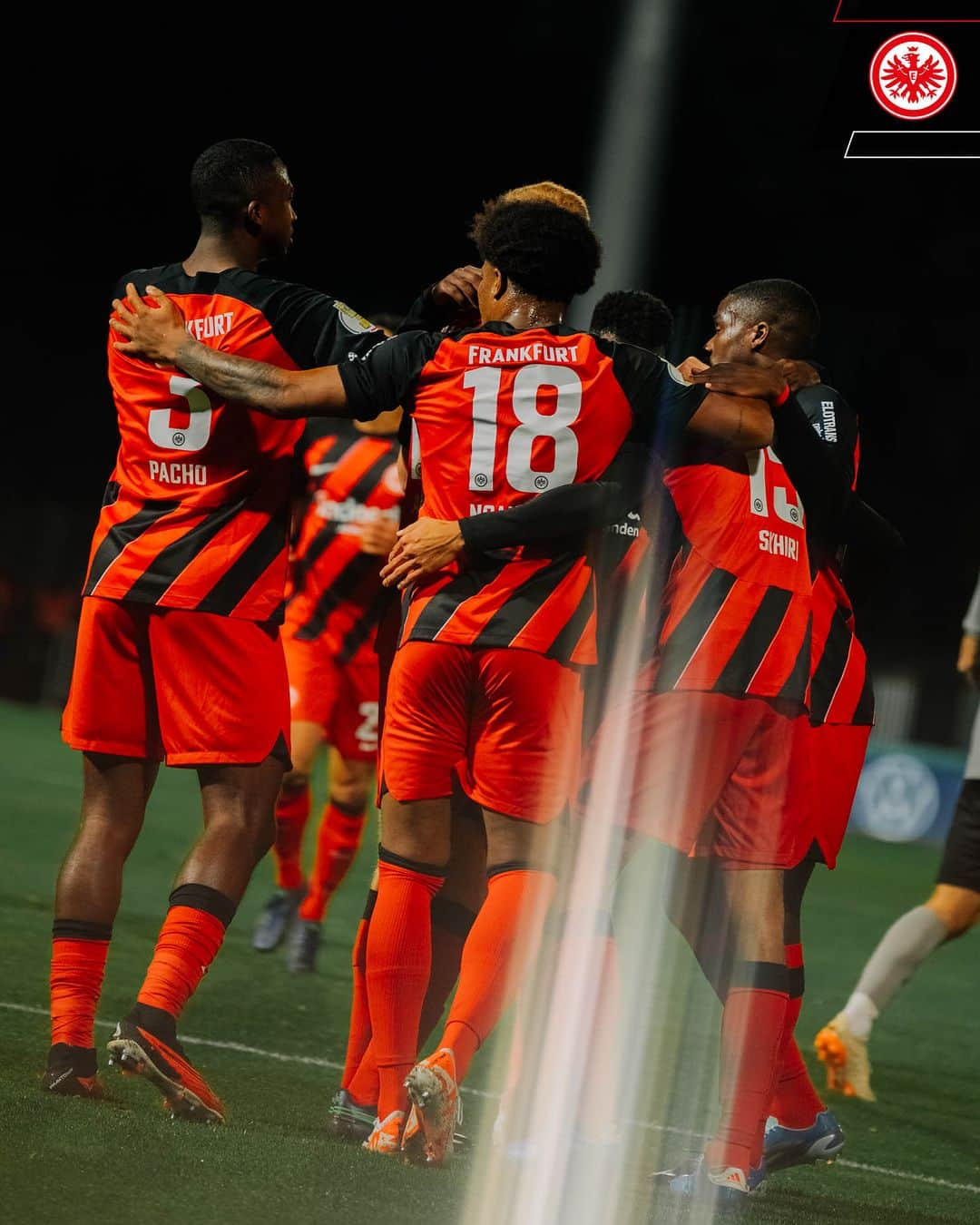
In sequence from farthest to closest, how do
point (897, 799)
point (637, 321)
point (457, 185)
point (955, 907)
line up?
point (457, 185), point (897, 799), point (955, 907), point (637, 321)

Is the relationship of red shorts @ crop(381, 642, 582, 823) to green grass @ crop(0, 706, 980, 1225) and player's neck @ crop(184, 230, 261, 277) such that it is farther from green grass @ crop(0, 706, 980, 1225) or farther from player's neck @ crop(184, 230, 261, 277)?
player's neck @ crop(184, 230, 261, 277)

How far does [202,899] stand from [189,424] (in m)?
1.00

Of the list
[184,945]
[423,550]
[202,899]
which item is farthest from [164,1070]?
[423,550]

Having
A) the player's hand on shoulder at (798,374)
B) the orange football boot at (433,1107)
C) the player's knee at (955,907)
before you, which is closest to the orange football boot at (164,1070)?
the orange football boot at (433,1107)

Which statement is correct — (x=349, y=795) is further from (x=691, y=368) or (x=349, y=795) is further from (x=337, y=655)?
(x=691, y=368)

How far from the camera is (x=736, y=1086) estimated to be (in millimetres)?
3289

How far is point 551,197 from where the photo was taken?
3.47 m

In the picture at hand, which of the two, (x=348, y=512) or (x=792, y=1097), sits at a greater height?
(x=348, y=512)

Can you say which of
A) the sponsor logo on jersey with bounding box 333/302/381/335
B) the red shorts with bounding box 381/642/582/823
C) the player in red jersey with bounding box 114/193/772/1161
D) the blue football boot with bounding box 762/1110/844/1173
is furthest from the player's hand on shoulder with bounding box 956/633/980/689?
the sponsor logo on jersey with bounding box 333/302/381/335

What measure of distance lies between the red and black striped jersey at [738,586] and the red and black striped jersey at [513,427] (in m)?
0.20

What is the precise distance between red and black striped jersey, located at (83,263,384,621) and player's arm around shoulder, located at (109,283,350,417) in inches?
2.4

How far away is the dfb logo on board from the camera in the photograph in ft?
48.4

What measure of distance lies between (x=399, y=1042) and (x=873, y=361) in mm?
17552

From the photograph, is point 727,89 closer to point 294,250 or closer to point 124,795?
point 294,250
